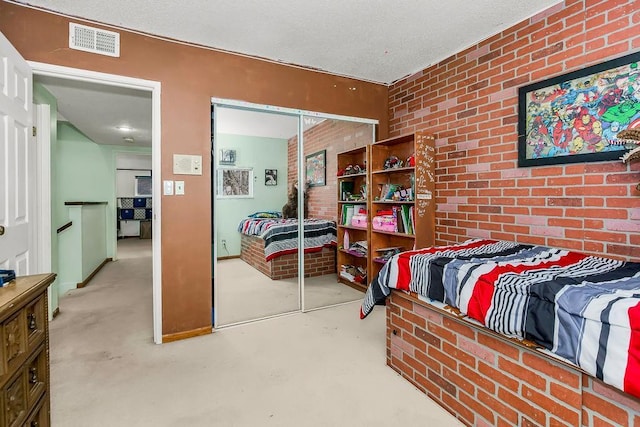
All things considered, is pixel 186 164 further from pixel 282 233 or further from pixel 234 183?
pixel 282 233

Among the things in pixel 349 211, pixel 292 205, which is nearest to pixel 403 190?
pixel 349 211

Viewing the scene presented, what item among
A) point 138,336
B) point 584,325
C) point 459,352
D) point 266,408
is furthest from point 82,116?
point 584,325

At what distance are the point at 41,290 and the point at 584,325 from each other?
1978mm

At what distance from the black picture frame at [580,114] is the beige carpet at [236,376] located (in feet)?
5.78

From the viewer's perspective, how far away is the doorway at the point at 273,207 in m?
2.89

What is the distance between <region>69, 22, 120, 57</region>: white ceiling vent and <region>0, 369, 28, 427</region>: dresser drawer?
A: 223 cm

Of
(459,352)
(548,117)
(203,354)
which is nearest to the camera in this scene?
(459,352)

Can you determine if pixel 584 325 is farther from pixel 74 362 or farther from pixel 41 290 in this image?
pixel 74 362

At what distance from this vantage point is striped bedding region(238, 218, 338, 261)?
10.6 feet

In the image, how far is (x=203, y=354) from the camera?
2.33 metres

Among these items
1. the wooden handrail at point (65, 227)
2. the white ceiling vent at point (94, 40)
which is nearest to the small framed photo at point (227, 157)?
the white ceiling vent at point (94, 40)

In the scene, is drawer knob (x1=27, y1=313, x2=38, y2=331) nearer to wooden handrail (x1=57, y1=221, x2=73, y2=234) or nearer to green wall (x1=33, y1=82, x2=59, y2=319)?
green wall (x1=33, y1=82, x2=59, y2=319)

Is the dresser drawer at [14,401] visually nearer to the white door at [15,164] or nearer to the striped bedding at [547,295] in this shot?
the white door at [15,164]

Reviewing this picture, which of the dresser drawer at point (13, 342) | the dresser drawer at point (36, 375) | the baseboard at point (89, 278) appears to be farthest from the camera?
the baseboard at point (89, 278)
